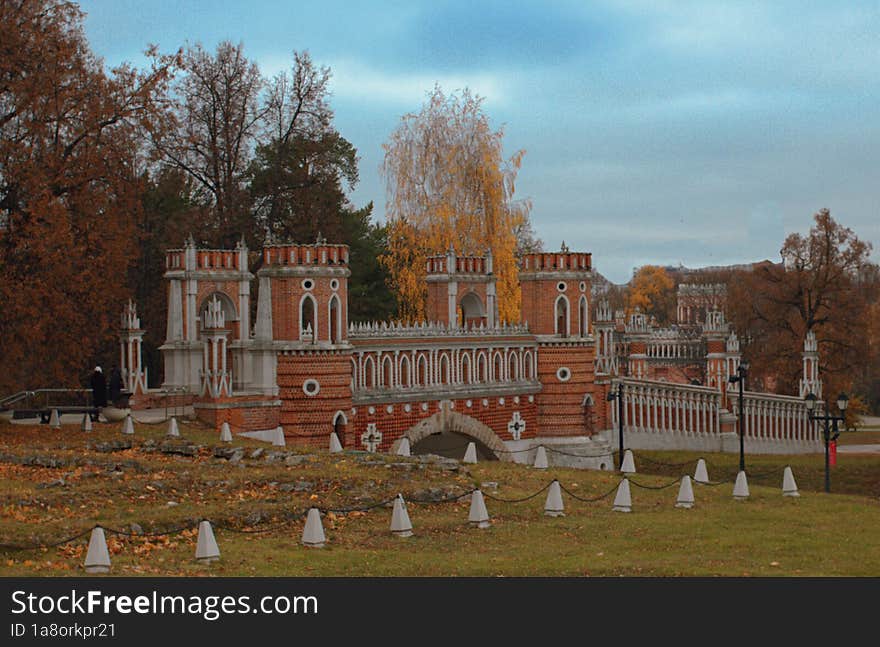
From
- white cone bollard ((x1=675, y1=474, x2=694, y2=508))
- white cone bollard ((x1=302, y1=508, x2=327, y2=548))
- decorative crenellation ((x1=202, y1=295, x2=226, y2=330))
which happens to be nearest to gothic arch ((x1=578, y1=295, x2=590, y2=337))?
decorative crenellation ((x1=202, y1=295, x2=226, y2=330))

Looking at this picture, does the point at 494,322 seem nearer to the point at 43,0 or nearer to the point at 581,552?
the point at 43,0

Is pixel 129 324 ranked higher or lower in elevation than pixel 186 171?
lower

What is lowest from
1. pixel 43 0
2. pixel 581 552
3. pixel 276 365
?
pixel 581 552

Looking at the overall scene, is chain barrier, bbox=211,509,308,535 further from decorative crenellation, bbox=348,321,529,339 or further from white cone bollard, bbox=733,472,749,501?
decorative crenellation, bbox=348,321,529,339

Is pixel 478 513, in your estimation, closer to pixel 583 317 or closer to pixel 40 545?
pixel 40 545

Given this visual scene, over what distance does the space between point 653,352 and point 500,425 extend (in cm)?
2615

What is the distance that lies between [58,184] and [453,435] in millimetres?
16783

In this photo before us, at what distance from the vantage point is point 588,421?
45.5 metres

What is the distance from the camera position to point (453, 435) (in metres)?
42.1

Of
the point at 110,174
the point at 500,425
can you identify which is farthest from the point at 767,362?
the point at 110,174

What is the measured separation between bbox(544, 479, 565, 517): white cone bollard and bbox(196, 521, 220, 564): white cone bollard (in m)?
7.55

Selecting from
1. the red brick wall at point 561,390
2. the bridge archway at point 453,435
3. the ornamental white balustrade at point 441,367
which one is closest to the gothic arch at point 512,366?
the ornamental white balustrade at point 441,367

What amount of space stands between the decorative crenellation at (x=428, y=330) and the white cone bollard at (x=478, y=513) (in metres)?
15.9
